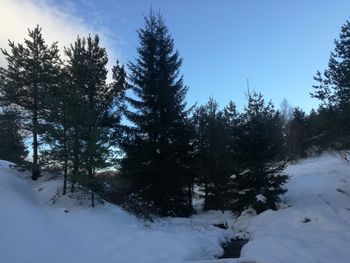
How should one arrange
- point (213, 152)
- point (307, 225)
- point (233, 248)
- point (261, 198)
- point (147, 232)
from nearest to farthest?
point (233, 248) < point (147, 232) < point (307, 225) < point (261, 198) < point (213, 152)

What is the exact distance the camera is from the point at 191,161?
30078 mm

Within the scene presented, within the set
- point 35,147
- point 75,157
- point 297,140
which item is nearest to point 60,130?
point 75,157

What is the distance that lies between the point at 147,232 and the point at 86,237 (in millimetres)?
2813

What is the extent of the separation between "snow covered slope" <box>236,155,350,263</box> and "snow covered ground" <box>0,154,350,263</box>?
0.10 feet

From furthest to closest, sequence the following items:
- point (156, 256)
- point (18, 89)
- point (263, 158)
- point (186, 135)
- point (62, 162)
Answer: point (186, 135) → point (18, 89) → point (263, 158) → point (62, 162) → point (156, 256)

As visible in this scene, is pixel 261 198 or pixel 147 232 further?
pixel 261 198

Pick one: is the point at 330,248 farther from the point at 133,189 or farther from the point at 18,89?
the point at 18,89

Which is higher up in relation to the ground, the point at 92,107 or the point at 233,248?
the point at 92,107

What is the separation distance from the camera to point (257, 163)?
81.0ft

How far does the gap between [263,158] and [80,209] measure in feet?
37.6

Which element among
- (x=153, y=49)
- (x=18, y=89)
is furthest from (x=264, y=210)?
(x=18, y=89)

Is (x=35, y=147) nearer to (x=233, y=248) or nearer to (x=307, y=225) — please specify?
(x=233, y=248)

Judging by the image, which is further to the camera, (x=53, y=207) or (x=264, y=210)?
(x=264, y=210)

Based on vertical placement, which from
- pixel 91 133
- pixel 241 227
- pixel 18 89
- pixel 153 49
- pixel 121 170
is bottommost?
pixel 241 227
